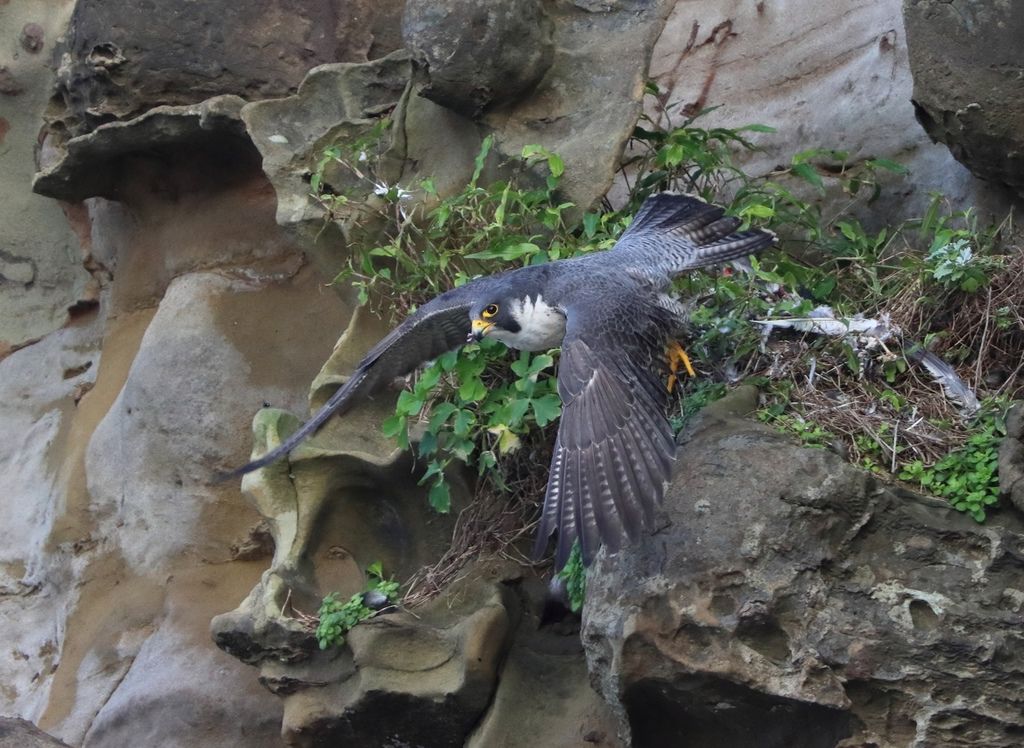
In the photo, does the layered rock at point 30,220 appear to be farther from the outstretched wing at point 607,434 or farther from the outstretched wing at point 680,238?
the outstretched wing at point 607,434

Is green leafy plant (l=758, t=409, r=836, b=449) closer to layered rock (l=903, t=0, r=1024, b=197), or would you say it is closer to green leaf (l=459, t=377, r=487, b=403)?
green leaf (l=459, t=377, r=487, b=403)

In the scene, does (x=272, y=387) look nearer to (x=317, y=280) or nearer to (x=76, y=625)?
(x=317, y=280)

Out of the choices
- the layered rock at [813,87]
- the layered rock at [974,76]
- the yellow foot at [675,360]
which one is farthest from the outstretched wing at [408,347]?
the layered rock at [974,76]

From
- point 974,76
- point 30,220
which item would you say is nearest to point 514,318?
point 974,76

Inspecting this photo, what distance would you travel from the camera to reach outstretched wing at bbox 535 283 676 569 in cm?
409

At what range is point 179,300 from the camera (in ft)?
22.6

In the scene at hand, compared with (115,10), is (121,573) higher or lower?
lower

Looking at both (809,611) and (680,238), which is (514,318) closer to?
(680,238)

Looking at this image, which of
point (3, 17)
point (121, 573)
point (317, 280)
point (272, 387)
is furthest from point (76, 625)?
point (3, 17)

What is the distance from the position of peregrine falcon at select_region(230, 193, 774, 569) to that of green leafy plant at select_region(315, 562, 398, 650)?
0.61 meters

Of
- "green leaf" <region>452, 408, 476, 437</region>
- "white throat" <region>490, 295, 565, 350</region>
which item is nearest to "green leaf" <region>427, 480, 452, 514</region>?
"green leaf" <region>452, 408, 476, 437</region>

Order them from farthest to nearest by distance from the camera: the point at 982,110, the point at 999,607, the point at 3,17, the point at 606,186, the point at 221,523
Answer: the point at 3,17
the point at 221,523
the point at 606,186
the point at 982,110
the point at 999,607

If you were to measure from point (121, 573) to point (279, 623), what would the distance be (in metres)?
1.91

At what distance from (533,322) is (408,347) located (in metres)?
0.53
